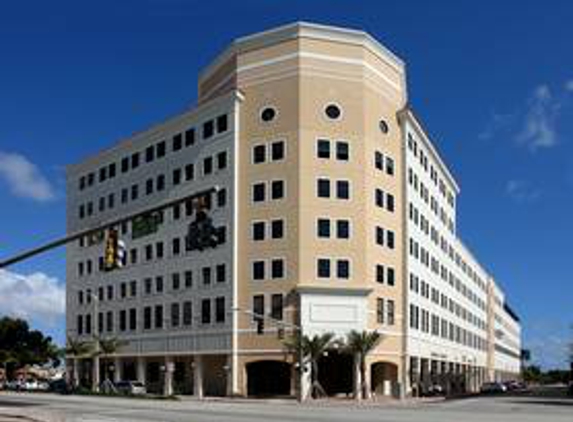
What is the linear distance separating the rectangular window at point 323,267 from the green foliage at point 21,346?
7042 cm

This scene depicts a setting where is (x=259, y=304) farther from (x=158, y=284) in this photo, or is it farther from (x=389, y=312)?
(x=158, y=284)

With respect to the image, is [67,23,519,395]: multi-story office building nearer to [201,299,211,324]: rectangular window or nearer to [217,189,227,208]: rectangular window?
[217,189,227,208]: rectangular window

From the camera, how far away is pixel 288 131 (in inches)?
3125

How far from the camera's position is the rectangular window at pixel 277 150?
79.5m

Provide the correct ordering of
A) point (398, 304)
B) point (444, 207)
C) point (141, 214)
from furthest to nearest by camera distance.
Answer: point (444, 207) < point (398, 304) < point (141, 214)

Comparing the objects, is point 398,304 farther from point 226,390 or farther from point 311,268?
point 226,390

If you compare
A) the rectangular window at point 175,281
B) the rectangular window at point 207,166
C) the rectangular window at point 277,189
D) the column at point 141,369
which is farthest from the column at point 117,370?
the rectangular window at point 277,189

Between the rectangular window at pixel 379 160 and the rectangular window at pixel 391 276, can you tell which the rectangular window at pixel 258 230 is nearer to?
the rectangular window at pixel 379 160

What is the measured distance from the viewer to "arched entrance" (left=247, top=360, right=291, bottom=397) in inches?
3157

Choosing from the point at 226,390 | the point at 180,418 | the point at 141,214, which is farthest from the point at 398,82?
the point at 141,214

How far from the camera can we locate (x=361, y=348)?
2938 inches

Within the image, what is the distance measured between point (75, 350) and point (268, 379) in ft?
81.3

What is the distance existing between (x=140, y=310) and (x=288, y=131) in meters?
24.4

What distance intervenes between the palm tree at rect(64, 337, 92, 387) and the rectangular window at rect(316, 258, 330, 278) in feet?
98.5
